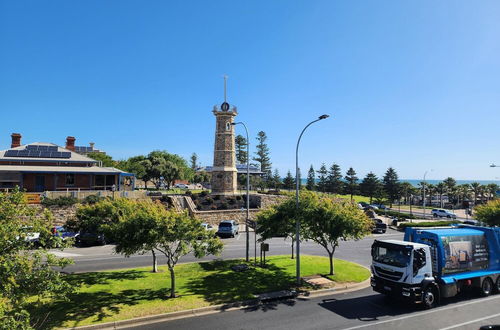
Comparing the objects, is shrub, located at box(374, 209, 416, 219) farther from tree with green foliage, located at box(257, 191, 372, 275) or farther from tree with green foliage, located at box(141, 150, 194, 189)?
tree with green foliage, located at box(141, 150, 194, 189)

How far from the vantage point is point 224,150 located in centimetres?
4906

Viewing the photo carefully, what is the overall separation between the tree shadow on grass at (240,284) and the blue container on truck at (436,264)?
497 centimetres

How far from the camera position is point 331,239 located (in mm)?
17859

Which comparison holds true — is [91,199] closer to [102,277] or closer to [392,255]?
[102,277]

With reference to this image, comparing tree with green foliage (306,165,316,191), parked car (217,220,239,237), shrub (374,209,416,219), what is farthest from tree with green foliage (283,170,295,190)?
parked car (217,220,239,237)

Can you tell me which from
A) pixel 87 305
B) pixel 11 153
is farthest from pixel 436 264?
pixel 11 153

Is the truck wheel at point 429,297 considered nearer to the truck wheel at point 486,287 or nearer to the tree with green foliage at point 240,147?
the truck wheel at point 486,287

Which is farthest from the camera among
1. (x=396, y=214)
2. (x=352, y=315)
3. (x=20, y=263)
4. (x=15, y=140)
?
(x=396, y=214)

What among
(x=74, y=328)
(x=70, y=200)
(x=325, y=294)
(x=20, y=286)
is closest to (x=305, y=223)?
(x=325, y=294)

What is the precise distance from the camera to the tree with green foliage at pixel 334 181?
318 feet

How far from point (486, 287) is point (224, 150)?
38.1 meters

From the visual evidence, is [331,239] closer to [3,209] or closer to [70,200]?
[3,209]

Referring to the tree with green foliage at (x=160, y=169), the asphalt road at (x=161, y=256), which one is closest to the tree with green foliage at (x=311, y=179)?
the tree with green foliage at (x=160, y=169)

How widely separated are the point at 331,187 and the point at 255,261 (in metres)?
81.0
